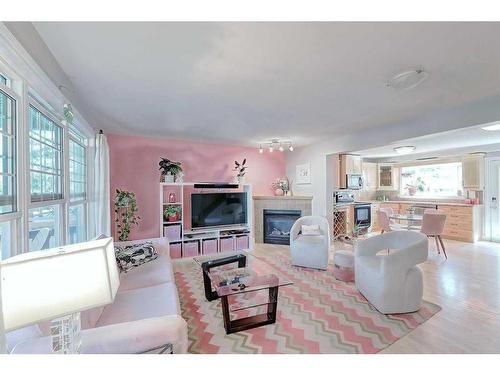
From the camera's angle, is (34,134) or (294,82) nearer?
(34,134)

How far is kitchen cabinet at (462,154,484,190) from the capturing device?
5426mm

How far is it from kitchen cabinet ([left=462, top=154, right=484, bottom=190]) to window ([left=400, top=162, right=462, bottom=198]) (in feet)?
1.43

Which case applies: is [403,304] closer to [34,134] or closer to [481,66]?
[481,66]

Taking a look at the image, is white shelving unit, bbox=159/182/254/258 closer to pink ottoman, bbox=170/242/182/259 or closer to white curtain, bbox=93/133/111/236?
pink ottoman, bbox=170/242/182/259

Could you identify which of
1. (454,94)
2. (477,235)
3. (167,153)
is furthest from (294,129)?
(477,235)

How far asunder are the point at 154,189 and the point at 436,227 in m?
5.42

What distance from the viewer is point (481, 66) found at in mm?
1774

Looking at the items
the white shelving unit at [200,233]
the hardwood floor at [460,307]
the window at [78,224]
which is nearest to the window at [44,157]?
the window at [78,224]

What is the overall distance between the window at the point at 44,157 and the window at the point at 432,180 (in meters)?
8.12

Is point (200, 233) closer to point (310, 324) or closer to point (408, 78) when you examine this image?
point (310, 324)

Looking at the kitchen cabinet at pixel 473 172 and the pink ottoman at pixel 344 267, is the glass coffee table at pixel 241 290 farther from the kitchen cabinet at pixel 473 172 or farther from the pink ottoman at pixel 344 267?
the kitchen cabinet at pixel 473 172

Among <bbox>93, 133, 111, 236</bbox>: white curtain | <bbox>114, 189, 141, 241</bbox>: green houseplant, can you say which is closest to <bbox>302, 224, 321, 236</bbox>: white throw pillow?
<bbox>114, 189, 141, 241</bbox>: green houseplant

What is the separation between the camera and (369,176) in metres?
7.09
